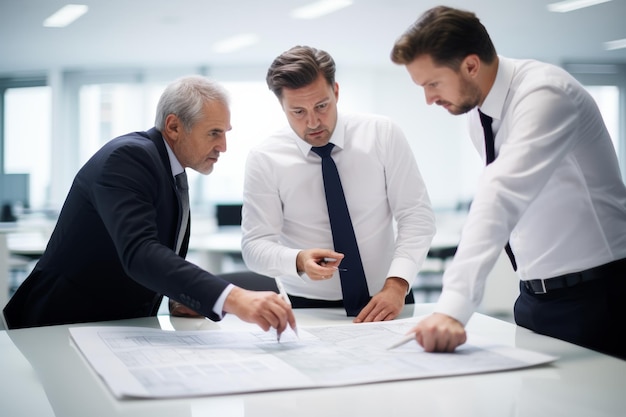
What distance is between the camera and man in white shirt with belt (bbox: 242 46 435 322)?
6.81 feet

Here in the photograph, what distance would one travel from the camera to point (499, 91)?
1.57 metres

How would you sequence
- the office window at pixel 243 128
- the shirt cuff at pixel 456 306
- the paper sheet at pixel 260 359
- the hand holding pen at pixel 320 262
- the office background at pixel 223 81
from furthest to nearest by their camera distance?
the office window at pixel 243 128 < the office background at pixel 223 81 < the hand holding pen at pixel 320 262 < the shirt cuff at pixel 456 306 < the paper sheet at pixel 260 359

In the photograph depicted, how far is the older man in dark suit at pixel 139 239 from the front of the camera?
58.0 inches

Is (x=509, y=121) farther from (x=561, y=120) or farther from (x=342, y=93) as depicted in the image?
(x=342, y=93)

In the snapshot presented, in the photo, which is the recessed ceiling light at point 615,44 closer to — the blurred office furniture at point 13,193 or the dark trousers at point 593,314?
the blurred office furniture at point 13,193

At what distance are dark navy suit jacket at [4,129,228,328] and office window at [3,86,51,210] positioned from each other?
11593 millimetres

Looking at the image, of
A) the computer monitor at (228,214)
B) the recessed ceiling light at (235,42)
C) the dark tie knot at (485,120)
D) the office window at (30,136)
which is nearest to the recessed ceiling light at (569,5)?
the recessed ceiling light at (235,42)

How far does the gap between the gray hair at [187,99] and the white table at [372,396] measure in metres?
0.89

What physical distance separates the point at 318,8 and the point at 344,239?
23.0 ft

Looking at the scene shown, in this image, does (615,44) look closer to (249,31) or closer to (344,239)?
(249,31)

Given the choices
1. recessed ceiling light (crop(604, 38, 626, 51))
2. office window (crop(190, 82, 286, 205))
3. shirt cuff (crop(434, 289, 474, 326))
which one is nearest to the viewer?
shirt cuff (crop(434, 289, 474, 326))

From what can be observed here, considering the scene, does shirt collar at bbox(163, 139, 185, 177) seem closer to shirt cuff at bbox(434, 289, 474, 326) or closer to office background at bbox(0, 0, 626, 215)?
shirt cuff at bbox(434, 289, 474, 326)

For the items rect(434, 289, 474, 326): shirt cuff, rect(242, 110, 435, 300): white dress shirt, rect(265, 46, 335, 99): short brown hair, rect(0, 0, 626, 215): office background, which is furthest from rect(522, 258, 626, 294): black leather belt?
rect(0, 0, 626, 215): office background

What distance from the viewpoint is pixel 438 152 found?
500 inches
